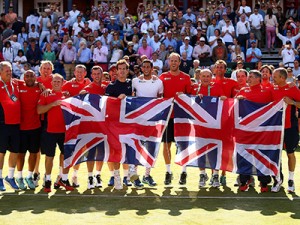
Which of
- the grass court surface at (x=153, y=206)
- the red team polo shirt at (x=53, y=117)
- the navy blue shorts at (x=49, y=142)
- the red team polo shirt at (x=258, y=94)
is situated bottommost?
the grass court surface at (x=153, y=206)

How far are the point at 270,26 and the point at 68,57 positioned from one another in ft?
23.9

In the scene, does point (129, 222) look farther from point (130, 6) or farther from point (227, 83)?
point (130, 6)

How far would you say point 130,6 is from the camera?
3250cm

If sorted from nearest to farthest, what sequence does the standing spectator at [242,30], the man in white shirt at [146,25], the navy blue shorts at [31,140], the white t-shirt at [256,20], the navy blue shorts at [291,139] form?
the navy blue shorts at [291,139] < the navy blue shorts at [31,140] < the standing spectator at [242,30] < the white t-shirt at [256,20] < the man in white shirt at [146,25]

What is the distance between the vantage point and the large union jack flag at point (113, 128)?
1164 cm

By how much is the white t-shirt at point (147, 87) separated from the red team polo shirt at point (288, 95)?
6.29 ft

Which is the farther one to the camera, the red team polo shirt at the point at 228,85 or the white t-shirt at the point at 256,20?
the white t-shirt at the point at 256,20

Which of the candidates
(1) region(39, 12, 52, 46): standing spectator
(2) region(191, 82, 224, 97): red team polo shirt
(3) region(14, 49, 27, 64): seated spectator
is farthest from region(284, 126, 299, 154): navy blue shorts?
(1) region(39, 12, 52, 46): standing spectator

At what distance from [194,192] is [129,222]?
7.30 ft

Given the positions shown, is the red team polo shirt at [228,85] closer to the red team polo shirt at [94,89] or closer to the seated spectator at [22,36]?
the red team polo shirt at [94,89]

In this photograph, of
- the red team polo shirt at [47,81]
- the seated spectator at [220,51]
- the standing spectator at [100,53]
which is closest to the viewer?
the red team polo shirt at [47,81]

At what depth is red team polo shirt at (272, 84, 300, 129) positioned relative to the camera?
1145 centimetres

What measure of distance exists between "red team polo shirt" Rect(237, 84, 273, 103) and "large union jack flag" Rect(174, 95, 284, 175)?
0.15 m

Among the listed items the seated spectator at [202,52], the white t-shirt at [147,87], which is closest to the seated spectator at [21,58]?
the seated spectator at [202,52]
